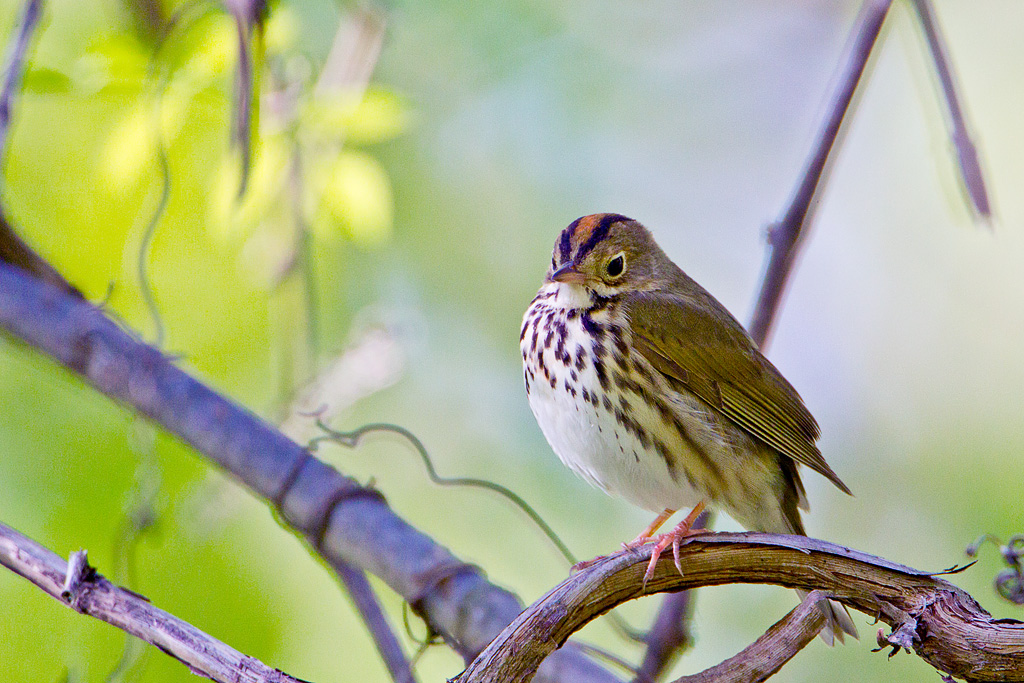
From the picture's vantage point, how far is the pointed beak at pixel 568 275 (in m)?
2.49

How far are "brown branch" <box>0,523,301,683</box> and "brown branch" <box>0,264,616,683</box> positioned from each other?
84 centimetres

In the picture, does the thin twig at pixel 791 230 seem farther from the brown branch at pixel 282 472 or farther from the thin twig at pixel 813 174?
the brown branch at pixel 282 472

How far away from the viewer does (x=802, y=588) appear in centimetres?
177

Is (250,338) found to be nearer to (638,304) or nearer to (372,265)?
(372,265)

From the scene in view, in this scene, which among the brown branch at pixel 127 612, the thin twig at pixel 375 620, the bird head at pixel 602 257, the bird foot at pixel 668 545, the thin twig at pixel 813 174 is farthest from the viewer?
the bird head at pixel 602 257

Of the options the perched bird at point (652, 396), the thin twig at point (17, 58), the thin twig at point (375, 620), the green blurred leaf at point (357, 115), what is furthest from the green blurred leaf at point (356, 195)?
the thin twig at point (375, 620)

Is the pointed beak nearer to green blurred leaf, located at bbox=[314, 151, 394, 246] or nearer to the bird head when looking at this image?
the bird head

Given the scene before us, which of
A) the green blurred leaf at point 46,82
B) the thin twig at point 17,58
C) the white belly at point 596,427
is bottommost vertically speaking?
the white belly at point 596,427

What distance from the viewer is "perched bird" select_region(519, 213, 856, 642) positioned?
2.49 m

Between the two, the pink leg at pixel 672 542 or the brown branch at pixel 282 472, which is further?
the brown branch at pixel 282 472

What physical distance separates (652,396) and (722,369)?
0.89ft

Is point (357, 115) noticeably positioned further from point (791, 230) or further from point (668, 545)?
point (668, 545)

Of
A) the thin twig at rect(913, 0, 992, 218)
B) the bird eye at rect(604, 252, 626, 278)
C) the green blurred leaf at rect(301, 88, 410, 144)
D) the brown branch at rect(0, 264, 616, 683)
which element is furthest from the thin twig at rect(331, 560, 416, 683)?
the thin twig at rect(913, 0, 992, 218)

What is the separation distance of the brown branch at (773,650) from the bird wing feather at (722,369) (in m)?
0.68
